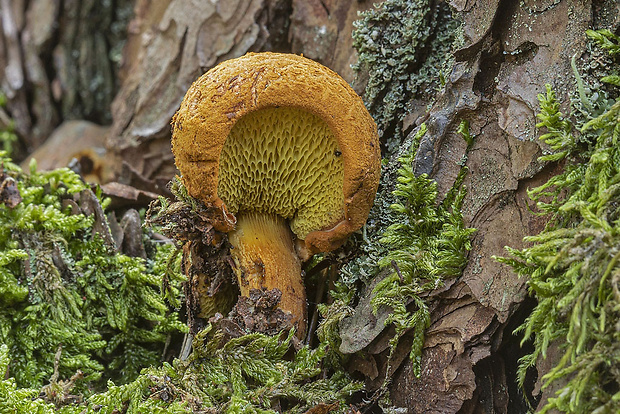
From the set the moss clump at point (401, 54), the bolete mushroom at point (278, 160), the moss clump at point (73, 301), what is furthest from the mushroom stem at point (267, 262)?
the moss clump at point (401, 54)

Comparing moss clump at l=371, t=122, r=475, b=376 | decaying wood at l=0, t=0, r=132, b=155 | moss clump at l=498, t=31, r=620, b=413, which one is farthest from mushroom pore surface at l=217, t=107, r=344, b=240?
decaying wood at l=0, t=0, r=132, b=155

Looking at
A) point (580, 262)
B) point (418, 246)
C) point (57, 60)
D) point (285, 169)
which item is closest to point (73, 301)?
point (285, 169)

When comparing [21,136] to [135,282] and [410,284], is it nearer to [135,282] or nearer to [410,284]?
[135,282]

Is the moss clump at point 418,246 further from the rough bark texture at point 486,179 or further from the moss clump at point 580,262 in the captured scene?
the moss clump at point 580,262

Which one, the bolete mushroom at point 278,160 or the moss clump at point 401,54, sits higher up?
the moss clump at point 401,54

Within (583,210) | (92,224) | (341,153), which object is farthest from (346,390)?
(92,224)

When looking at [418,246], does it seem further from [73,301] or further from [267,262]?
[73,301]

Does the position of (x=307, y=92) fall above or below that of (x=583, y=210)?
above
